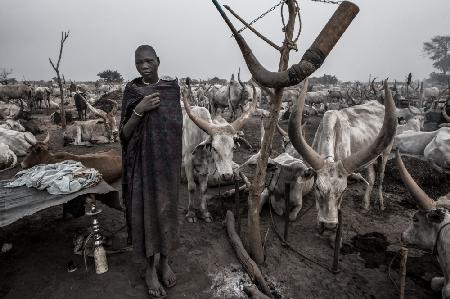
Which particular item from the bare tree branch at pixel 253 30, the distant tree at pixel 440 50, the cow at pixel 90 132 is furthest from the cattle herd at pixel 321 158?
the distant tree at pixel 440 50

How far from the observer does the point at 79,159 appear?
600 cm

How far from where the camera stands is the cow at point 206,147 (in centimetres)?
456

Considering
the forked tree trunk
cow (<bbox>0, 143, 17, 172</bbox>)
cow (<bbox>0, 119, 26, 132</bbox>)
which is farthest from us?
cow (<bbox>0, 119, 26, 132</bbox>)

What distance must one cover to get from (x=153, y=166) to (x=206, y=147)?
6.09 feet

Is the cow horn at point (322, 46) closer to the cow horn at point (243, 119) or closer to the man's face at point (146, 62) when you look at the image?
→ the man's face at point (146, 62)

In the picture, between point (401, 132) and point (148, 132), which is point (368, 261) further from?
point (401, 132)

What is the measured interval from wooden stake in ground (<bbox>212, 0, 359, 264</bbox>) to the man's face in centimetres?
87

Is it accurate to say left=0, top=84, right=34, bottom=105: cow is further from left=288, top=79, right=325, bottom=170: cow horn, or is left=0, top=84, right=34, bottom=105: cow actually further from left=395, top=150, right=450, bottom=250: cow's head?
left=395, top=150, right=450, bottom=250: cow's head

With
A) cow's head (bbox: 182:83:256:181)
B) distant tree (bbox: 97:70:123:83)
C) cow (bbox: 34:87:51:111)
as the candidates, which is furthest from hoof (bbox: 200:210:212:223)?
distant tree (bbox: 97:70:123:83)

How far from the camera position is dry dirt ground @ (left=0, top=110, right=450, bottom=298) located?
3.53 metres

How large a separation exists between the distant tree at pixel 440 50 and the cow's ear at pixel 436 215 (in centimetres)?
7776

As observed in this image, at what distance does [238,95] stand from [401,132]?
919 cm

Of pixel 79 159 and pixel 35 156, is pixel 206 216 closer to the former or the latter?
pixel 79 159

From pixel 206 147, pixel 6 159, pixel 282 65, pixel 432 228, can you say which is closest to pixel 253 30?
pixel 282 65
